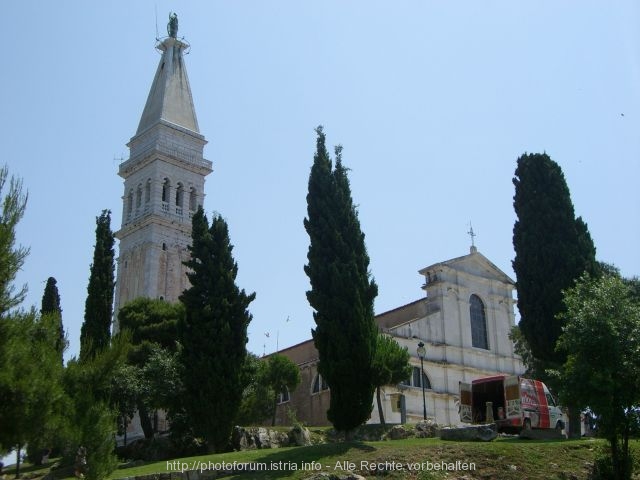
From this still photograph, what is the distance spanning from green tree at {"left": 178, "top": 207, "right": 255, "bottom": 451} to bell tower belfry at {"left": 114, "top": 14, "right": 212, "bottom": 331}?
2510cm

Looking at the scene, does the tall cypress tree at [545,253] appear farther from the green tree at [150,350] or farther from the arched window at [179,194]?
the arched window at [179,194]

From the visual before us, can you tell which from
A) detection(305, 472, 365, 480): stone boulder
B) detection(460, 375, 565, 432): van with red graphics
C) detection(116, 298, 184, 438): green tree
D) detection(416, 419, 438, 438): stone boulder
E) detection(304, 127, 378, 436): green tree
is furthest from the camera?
detection(116, 298, 184, 438): green tree

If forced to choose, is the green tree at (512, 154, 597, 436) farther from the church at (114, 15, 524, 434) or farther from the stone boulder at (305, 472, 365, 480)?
the stone boulder at (305, 472, 365, 480)

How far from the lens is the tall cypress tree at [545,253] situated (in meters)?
31.6

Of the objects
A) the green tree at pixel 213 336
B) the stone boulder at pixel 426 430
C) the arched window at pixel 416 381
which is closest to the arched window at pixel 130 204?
the arched window at pixel 416 381

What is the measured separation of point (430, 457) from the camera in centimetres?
2192

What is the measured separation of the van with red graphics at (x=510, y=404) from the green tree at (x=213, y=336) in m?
8.61

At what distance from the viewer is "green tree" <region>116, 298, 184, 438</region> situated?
34188 millimetres

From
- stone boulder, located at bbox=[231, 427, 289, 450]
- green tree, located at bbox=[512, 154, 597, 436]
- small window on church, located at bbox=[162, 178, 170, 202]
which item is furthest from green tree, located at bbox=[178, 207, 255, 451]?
small window on church, located at bbox=[162, 178, 170, 202]

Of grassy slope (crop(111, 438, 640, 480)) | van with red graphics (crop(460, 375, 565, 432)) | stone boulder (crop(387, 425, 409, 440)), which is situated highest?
van with red graphics (crop(460, 375, 565, 432))

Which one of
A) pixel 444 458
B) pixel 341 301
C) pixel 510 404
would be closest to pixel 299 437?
pixel 341 301

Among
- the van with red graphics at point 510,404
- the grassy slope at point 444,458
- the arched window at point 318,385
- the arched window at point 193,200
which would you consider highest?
the arched window at point 193,200

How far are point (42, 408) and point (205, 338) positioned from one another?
1552 cm

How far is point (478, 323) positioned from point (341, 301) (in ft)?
93.8
